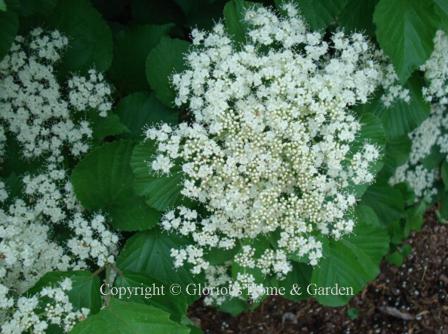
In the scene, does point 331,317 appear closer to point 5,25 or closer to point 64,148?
point 64,148

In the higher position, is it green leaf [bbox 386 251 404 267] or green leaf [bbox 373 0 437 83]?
green leaf [bbox 386 251 404 267]

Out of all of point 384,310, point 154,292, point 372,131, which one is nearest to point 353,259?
point 372,131

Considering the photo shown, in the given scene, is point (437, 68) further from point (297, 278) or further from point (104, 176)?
point (104, 176)

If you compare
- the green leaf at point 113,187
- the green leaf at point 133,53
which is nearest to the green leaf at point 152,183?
the green leaf at point 113,187

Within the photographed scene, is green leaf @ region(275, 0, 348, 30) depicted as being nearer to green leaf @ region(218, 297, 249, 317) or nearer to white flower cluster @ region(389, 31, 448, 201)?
white flower cluster @ region(389, 31, 448, 201)

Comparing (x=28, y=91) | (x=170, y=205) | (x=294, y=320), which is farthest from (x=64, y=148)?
(x=294, y=320)

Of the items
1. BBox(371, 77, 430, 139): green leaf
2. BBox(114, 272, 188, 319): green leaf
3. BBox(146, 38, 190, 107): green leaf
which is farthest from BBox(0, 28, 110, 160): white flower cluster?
BBox(371, 77, 430, 139): green leaf

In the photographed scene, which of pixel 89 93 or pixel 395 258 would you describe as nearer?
pixel 89 93
